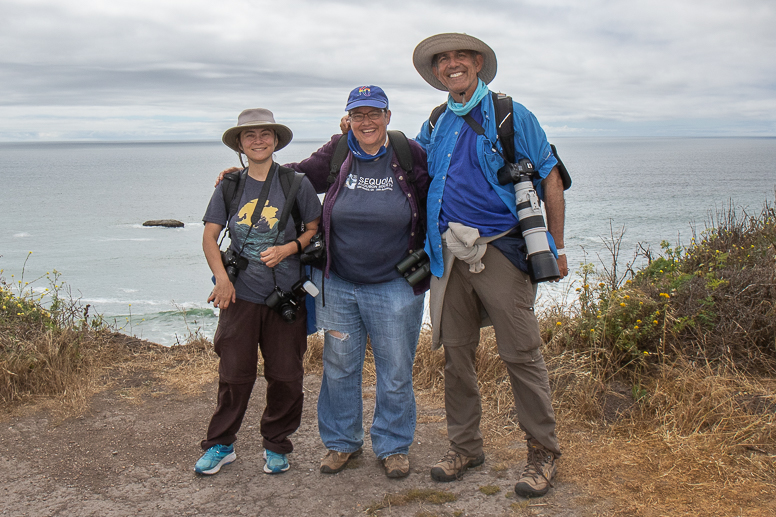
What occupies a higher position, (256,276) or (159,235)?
(256,276)

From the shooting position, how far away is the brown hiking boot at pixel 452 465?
357 cm

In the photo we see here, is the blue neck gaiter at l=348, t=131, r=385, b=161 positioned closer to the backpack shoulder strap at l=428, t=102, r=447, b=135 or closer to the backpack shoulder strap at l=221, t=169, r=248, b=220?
the backpack shoulder strap at l=428, t=102, r=447, b=135

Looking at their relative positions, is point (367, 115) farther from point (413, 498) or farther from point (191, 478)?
point (191, 478)

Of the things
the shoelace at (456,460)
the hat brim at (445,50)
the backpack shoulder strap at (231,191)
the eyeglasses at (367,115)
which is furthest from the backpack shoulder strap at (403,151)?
the shoelace at (456,460)

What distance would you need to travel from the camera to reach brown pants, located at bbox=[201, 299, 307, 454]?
3.58 metres

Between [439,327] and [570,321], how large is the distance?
2.07 m

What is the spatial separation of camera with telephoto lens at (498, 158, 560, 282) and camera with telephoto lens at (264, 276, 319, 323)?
1.17m

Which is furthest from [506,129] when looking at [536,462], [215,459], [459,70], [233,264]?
[215,459]

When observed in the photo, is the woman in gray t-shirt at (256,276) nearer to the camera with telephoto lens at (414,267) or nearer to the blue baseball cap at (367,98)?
the blue baseball cap at (367,98)

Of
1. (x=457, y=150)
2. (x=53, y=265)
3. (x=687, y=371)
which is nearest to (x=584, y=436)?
(x=687, y=371)

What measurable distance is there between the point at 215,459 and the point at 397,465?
1.07 meters

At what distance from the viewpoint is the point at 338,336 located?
12.0 ft

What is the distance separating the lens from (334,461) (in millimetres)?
3760

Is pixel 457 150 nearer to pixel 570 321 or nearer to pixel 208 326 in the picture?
pixel 570 321
